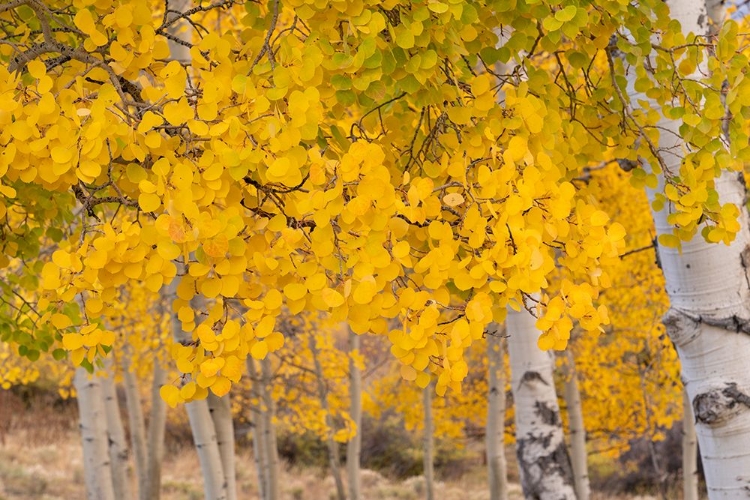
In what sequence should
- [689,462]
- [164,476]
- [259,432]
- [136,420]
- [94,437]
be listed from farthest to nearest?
[164,476], [259,432], [136,420], [689,462], [94,437]

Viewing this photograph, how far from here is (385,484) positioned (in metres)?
15.4

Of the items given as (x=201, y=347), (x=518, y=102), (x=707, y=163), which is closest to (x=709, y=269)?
(x=707, y=163)

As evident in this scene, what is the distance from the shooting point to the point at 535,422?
3.82 meters

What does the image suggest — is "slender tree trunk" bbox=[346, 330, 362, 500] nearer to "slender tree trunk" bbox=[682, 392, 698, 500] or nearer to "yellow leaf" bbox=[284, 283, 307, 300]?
"slender tree trunk" bbox=[682, 392, 698, 500]

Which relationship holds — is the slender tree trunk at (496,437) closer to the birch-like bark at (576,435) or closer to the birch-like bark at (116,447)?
the birch-like bark at (576,435)

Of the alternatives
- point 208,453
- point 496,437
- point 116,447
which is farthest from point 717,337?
point 116,447

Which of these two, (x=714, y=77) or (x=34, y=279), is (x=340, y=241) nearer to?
(x=714, y=77)

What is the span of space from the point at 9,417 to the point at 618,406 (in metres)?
14.0

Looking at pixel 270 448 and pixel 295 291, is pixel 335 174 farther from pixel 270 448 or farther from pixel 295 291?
pixel 270 448

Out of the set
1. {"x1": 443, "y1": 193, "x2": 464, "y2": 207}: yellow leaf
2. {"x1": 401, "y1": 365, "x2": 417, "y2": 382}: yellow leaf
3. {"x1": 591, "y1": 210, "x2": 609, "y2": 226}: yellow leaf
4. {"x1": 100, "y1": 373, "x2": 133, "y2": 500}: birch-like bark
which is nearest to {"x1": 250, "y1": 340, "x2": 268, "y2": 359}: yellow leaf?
{"x1": 401, "y1": 365, "x2": 417, "y2": 382}: yellow leaf

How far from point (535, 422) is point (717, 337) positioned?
1.35 metres

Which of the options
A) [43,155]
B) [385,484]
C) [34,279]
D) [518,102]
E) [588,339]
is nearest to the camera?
[43,155]

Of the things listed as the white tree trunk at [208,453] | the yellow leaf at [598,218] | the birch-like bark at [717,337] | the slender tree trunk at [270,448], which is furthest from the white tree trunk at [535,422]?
the slender tree trunk at [270,448]

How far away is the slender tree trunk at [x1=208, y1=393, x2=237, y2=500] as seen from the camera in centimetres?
462
